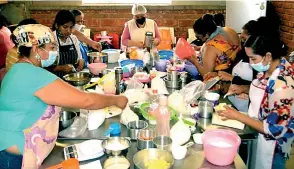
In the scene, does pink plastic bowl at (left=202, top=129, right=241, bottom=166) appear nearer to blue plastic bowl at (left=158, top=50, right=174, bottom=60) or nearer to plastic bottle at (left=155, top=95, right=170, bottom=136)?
plastic bottle at (left=155, top=95, right=170, bottom=136)

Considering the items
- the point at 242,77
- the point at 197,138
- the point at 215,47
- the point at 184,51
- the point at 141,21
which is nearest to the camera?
the point at 197,138

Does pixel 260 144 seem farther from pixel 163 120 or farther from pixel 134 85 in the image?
pixel 134 85

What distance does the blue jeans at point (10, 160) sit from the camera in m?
1.72

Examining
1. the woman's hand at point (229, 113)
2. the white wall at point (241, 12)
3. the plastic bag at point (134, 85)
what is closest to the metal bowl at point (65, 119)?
the plastic bag at point (134, 85)

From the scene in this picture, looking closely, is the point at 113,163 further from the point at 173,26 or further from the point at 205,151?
the point at 173,26

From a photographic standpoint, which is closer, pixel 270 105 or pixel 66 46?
pixel 270 105

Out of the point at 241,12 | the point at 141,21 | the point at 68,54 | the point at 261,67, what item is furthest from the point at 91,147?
the point at 241,12

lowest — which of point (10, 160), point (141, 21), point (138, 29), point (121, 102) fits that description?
point (10, 160)

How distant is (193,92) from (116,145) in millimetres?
961

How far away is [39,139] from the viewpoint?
171cm

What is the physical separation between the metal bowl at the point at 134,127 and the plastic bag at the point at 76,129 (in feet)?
1.03

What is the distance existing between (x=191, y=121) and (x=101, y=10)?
4473 mm

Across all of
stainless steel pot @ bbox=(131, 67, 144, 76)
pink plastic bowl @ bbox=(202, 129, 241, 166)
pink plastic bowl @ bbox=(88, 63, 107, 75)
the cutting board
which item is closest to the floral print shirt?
the cutting board

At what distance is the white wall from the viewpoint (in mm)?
4817
